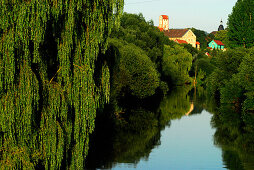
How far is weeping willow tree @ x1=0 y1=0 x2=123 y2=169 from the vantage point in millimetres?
9133

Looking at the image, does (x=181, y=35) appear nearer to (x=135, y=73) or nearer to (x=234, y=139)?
(x=135, y=73)

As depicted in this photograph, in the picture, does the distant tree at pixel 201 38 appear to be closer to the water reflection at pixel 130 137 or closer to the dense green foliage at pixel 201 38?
the dense green foliage at pixel 201 38

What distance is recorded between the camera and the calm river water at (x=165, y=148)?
21.4m

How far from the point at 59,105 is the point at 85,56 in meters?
1.52

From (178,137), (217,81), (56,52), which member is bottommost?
(178,137)

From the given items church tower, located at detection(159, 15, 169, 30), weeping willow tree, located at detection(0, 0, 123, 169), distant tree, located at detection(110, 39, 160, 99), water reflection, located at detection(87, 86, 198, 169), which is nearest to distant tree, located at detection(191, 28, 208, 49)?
church tower, located at detection(159, 15, 169, 30)

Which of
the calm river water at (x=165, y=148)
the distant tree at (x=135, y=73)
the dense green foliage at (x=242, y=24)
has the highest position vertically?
the dense green foliage at (x=242, y=24)

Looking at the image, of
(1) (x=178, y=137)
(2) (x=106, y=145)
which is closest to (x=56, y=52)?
(2) (x=106, y=145)

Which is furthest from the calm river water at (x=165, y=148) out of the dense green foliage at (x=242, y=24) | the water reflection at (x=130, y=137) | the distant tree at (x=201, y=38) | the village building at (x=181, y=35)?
the distant tree at (x=201, y=38)

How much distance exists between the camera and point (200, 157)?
920 inches

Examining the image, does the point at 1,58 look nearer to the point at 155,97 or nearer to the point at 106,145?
the point at 106,145

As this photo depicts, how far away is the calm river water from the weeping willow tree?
34.5ft

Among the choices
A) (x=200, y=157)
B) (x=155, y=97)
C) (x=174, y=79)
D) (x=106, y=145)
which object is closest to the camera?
(x=200, y=157)

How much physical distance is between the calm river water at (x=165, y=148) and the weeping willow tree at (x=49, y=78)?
10513 millimetres
